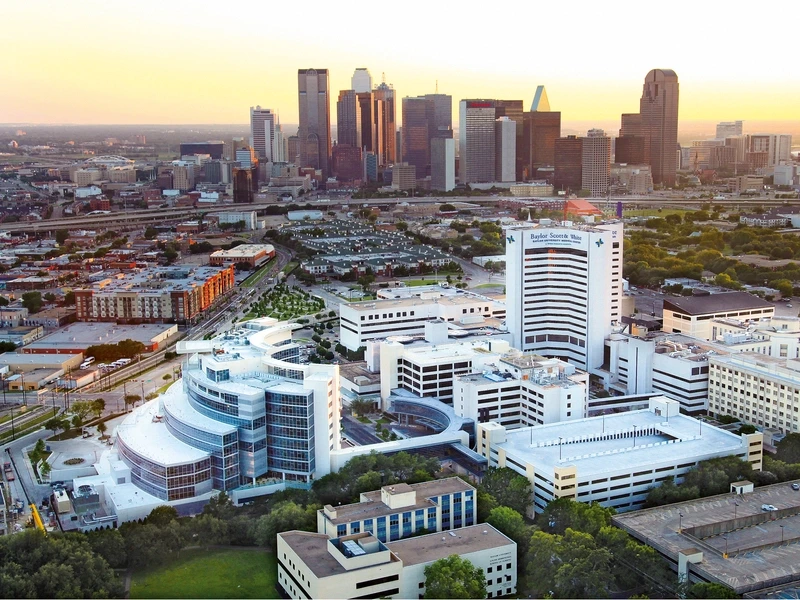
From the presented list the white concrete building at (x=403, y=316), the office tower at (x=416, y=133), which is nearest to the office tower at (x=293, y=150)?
the office tower at (x=416, y=133)

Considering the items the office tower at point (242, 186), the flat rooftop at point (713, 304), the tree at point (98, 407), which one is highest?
the office tower at point (242, 186)

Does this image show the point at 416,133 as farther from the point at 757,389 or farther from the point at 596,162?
the point at 757,389

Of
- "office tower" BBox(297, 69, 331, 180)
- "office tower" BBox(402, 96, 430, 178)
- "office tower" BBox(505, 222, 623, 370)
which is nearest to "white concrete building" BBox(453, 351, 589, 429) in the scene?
"office tower" BBox(505, 222, 623, 370)

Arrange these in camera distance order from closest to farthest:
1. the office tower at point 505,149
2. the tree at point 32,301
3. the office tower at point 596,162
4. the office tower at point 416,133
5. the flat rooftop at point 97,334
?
the flat rooftop at point 97,334 < the tree at point 32,301 < the office tower at point 596,162 < the office tower at point 505,149 < the office tower at point 416,133

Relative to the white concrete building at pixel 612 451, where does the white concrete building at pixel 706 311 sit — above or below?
above

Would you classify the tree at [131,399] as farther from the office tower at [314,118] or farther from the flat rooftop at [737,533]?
the office tower at [314,118]

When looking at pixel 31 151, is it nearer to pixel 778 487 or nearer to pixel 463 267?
pixel 463 267

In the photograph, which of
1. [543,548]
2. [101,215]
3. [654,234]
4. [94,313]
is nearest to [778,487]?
[543,548]
